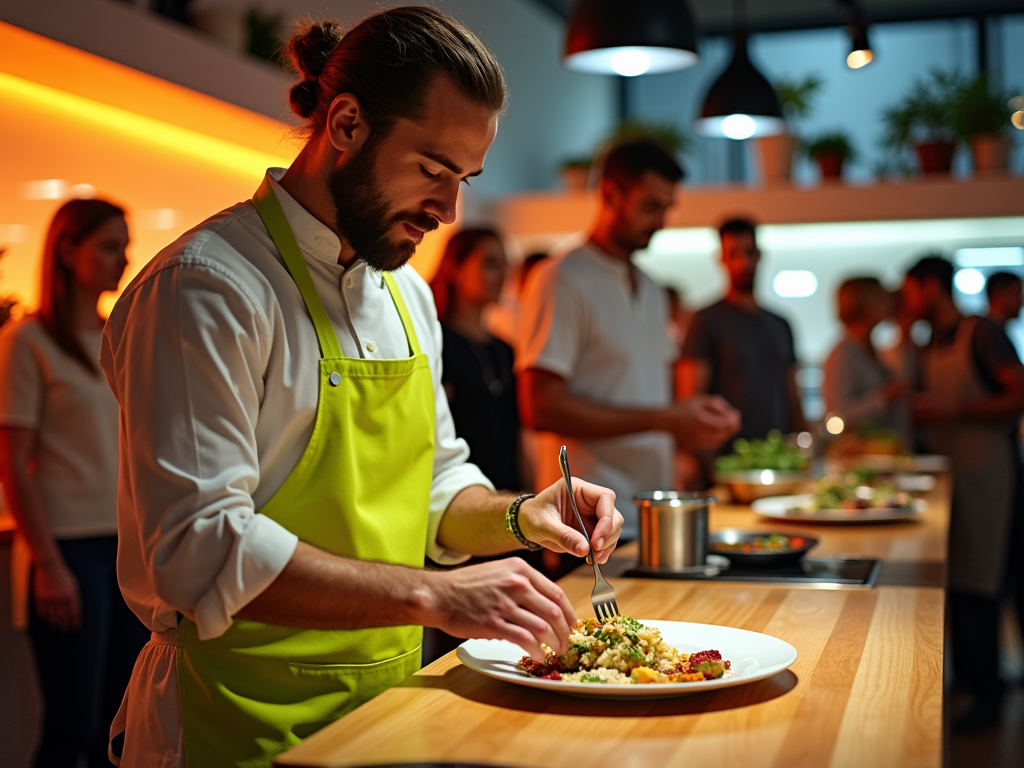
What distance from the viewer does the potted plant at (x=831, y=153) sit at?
20.8 ft

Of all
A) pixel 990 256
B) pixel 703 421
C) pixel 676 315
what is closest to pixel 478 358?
pixel 703 421

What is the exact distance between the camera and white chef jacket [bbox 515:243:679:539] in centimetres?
294

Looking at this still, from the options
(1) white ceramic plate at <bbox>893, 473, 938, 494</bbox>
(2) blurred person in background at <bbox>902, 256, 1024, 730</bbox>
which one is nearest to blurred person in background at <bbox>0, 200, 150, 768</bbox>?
(1) white ceramic plate at <bbox>893, 473, 938, 494</bbox>

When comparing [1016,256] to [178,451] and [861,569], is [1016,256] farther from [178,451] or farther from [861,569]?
[178,451]

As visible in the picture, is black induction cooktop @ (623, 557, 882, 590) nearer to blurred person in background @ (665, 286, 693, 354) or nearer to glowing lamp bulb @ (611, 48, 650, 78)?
glowing lamp bulb @ (611, 48, 650, 78)

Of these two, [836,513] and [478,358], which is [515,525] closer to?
[836,513]

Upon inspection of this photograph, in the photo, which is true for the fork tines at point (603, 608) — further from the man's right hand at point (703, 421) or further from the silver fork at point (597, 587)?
the man's right hand at point (703, 421)

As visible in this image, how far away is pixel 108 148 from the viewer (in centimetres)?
347

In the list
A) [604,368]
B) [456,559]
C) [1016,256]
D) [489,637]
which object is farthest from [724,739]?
[1016,256]

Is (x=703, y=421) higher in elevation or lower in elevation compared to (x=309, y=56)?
lower

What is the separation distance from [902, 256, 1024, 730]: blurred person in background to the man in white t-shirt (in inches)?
73.9

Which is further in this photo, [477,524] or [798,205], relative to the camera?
[798,205]

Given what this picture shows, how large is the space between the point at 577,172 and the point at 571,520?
5.54 meters

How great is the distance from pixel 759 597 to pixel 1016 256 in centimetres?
651
